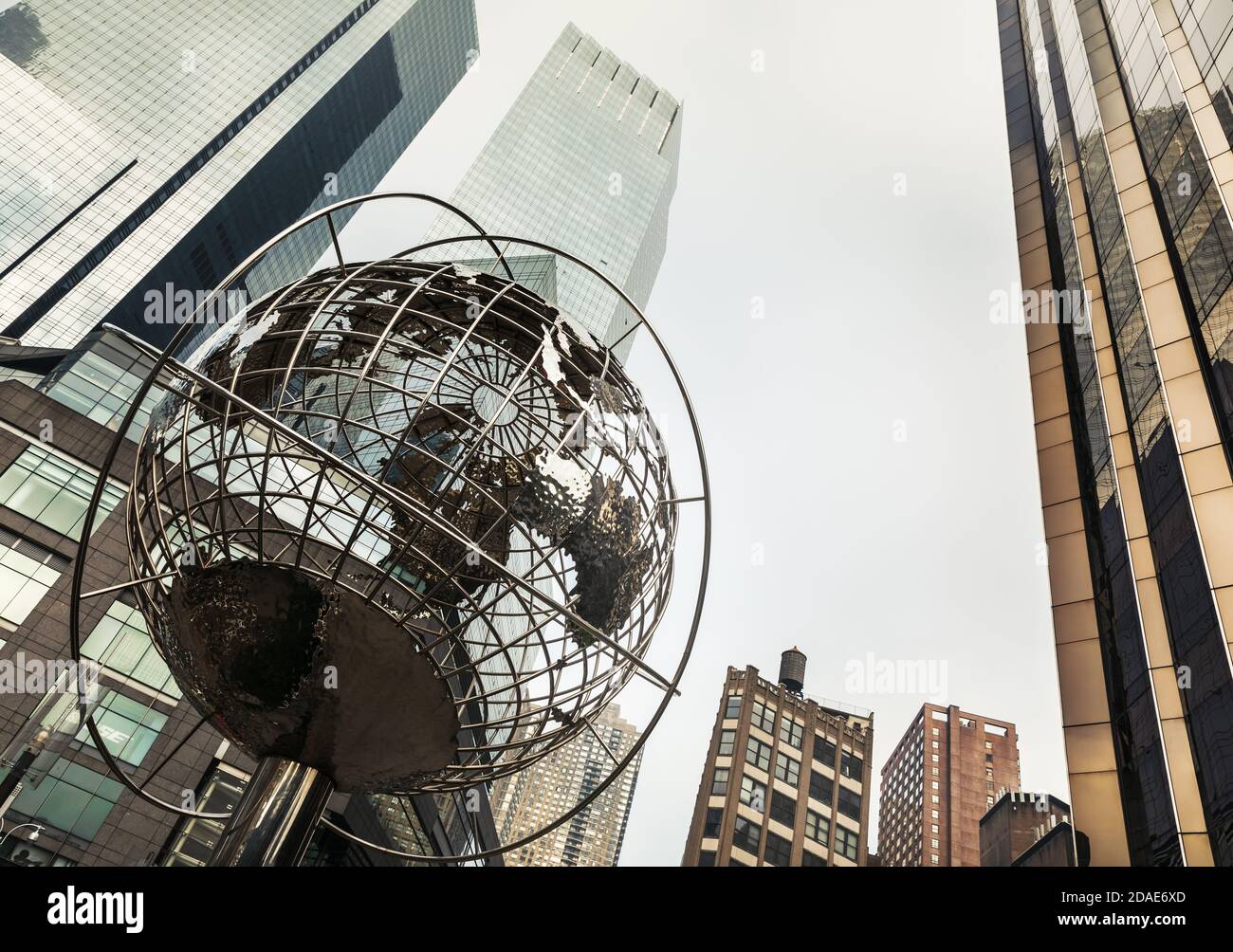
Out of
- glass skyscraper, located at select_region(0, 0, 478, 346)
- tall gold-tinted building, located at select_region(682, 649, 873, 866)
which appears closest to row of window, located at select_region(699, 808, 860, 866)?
tall gold-tinted building, located at select_region(682, 649, 873, 866)

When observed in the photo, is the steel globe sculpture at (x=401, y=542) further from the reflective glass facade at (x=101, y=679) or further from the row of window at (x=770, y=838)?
the row of window at (x=770, y=838)

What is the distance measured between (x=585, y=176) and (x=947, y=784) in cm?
8313

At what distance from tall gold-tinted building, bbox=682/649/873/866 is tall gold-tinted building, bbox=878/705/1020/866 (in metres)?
30.8

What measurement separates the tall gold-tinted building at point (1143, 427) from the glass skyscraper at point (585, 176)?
57.7m

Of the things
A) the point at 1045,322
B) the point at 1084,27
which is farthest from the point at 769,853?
the point at 1084,27

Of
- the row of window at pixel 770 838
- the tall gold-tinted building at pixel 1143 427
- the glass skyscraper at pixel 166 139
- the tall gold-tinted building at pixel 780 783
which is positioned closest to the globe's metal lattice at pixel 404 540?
the tall gold-tinted building at pixel 1143 427

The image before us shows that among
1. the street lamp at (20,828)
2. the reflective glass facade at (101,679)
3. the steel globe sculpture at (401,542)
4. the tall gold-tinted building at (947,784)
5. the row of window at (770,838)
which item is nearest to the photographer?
the steel globe sculpture at (401,542)

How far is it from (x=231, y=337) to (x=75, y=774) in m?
19.6

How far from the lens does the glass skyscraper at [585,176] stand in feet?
283

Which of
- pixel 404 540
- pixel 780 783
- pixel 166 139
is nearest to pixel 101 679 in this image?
pixel 404 540

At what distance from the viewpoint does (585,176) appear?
99938mm

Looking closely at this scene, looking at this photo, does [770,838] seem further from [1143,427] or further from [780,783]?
[1143,427]

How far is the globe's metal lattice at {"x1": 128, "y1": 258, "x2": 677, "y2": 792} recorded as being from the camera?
2281 millimetres

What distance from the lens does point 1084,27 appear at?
79.3ft
